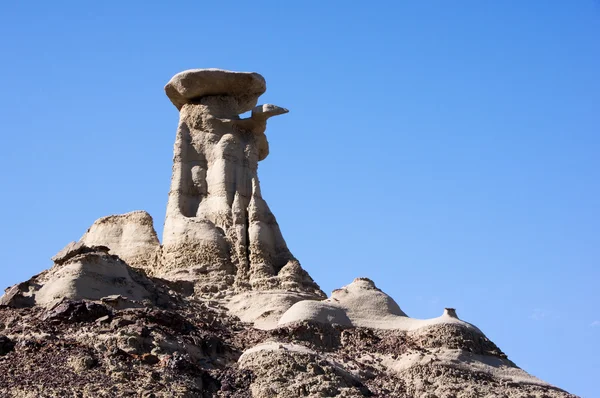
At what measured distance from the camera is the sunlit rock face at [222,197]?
4625 centimetres

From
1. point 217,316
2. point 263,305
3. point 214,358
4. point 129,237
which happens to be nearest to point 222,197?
point 129,237

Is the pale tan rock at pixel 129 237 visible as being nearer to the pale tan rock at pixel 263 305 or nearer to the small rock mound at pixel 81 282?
the pale tan rock at pixel 263 305

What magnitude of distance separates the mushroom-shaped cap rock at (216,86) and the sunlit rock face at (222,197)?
35 mm

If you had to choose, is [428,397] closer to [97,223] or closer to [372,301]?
[372,301]

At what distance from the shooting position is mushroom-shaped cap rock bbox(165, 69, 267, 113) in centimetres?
5106

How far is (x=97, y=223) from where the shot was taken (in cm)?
5097

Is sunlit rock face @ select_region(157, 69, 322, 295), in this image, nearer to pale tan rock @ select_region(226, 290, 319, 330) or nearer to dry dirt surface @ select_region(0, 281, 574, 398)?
pale tan rock @ select_region(226, 290, 319, 330)

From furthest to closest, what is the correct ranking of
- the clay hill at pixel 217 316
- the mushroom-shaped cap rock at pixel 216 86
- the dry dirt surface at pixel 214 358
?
the mushroom-shaped cap rock at pixel 216 86 < the clay hill at pixel 217 316 < the dry dirt surface at pixel 214 358

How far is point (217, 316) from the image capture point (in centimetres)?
4272

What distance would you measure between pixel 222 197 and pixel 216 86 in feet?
15.2

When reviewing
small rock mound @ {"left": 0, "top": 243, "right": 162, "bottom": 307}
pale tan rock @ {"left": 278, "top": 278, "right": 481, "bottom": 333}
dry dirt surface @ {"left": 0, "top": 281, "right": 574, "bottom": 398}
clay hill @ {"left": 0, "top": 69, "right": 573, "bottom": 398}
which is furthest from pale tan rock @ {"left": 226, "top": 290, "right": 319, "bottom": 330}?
small rock mound @ {"left": 0, "top": 243, "right": 162, "bottom": 307}

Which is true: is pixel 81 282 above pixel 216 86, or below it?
below

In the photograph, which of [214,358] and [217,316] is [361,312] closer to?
[217,316]

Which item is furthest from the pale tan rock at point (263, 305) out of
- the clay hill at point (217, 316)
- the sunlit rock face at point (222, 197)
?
the sunlit rock face at point (222, 197)
